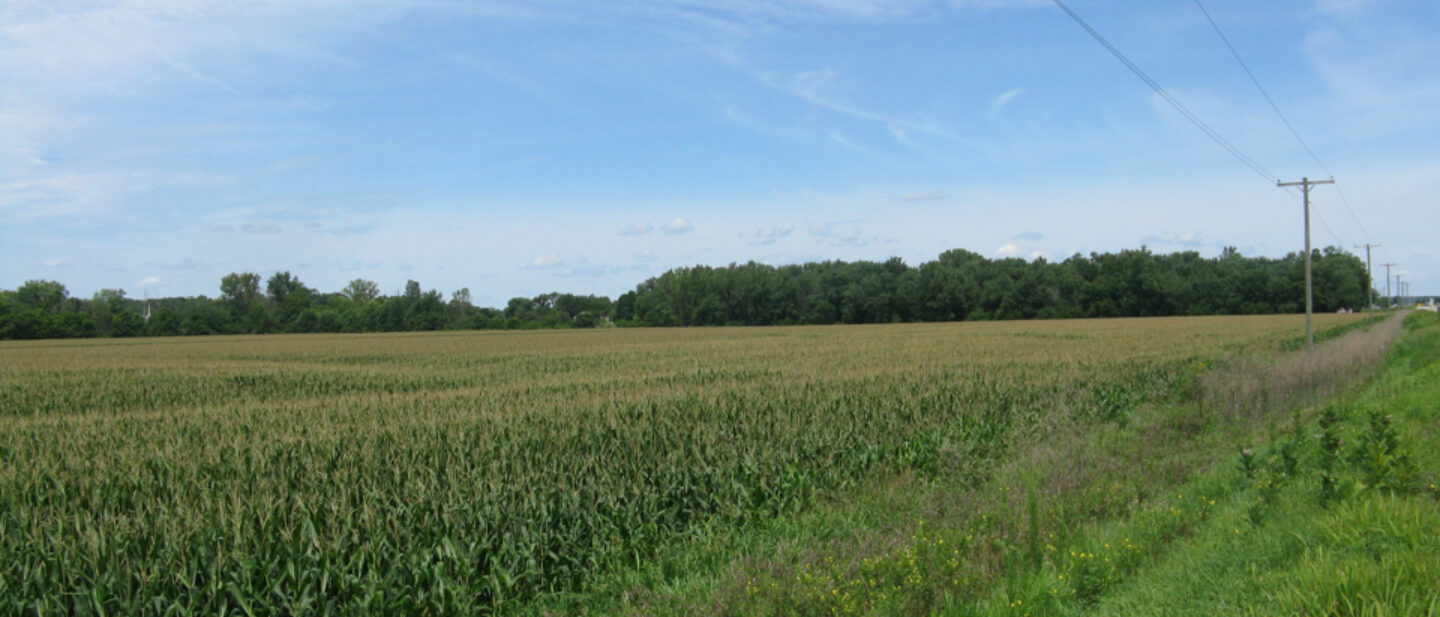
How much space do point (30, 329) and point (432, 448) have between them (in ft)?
375

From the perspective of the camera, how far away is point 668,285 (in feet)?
458

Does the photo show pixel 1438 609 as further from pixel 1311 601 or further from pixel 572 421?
pixel 572 421

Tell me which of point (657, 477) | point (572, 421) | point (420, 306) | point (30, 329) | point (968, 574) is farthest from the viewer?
point (420, 306)

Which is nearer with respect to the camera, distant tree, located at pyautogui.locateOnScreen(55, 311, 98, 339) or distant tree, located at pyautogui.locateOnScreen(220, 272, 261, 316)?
distant tree, located at pyautogui.locateOnScreen(55, 311, 98, 339)

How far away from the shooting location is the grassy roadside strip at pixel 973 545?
5902 millimetres

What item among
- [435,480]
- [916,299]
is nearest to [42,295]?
[916,299]

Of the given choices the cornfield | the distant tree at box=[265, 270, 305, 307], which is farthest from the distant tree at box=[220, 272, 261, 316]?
the cornfield

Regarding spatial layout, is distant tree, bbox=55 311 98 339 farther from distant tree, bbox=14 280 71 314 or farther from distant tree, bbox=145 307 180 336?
distant tree, bbox=14 280 71 314

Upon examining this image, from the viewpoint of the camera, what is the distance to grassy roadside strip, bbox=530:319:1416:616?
590cm

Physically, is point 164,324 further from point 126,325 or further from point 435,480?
point 435,480

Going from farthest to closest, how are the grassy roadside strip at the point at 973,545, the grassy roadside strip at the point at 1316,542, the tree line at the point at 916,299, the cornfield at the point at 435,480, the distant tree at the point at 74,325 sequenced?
the tree line at the point at 916,299 → the distant tree at the point at 74,325 → the grassy roadside strip at the point at 973,545 → the cornfield at the point at 435,480 → the grassy roadside strip at the point at 1316,542

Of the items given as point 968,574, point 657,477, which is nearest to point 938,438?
point 657,477

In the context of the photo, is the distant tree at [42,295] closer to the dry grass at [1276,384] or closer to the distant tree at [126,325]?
the distant tree at [126,325]

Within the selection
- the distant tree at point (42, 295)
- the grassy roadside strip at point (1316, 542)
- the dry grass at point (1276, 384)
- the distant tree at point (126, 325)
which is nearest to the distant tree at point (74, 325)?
the distant tree at point (126, 325)
